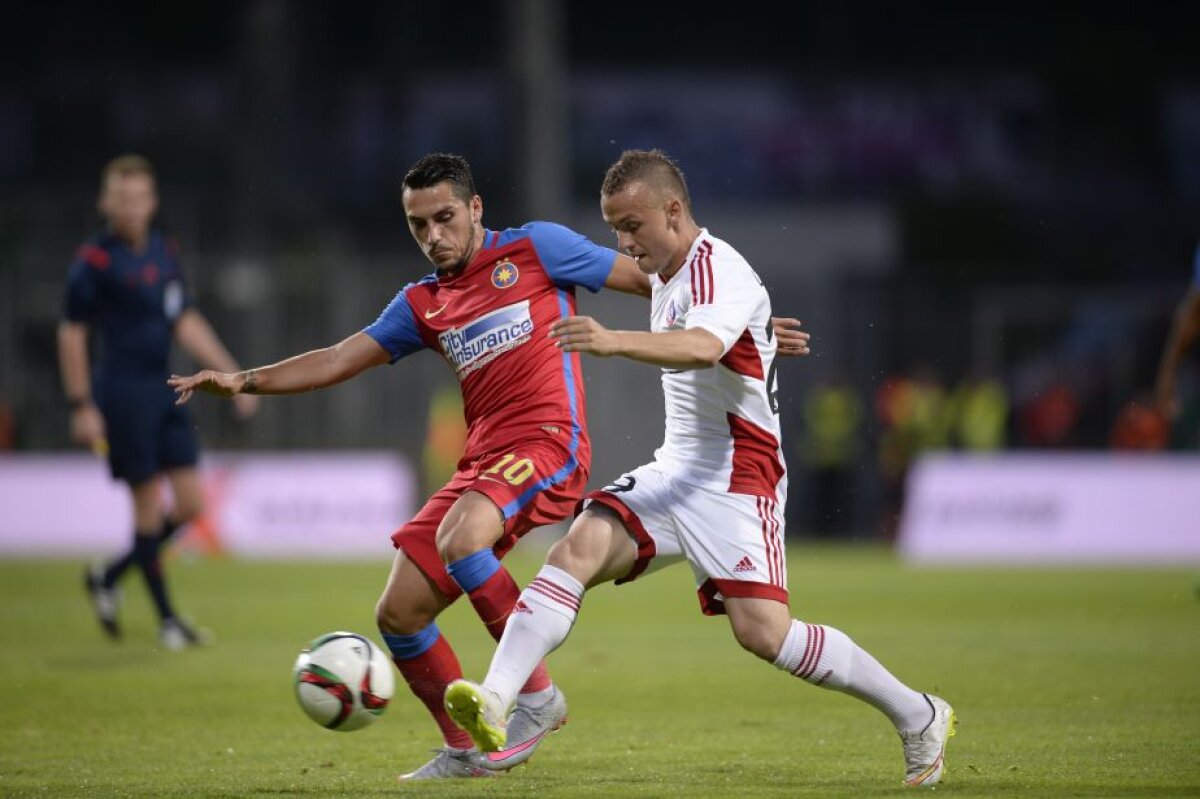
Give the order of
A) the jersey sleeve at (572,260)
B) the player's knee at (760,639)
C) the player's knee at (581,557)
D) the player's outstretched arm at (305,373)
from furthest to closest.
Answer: the jersey sleeve at (572,260) < the player's outstretched arm at (305,373) < the player's knee at (581,557) < the player's knee at (760,639)

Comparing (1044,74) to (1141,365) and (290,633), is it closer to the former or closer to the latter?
(1141,365)

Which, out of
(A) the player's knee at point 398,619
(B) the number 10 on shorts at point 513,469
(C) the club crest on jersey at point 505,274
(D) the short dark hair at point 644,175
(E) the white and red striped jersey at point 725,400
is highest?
(D) the short dark hair at point 644,175

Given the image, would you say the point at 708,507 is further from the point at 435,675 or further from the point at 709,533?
the point at 435,675

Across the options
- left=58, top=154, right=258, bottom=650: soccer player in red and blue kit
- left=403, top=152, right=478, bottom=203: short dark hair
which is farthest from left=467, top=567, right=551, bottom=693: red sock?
left=58, top=154, right=258, bottom=650: soccer player in red and blue kit

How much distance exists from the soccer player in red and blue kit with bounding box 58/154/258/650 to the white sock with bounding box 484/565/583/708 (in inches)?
207

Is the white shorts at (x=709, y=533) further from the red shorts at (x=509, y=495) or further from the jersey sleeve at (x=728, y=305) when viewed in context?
the jersey sleeve at (x=728, y=305)

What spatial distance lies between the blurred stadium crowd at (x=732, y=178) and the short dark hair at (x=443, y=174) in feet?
49.1

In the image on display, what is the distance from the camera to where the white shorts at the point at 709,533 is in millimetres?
5828

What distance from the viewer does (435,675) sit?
250 inches

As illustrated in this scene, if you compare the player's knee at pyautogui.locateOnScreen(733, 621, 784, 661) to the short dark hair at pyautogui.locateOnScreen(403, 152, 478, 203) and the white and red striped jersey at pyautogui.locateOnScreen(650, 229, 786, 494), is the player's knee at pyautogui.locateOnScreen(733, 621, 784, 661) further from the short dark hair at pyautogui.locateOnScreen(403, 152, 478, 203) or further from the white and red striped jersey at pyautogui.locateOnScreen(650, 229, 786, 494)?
the short dark hair at pyautogui.locateOnScreen(403, 152, 478, 203)

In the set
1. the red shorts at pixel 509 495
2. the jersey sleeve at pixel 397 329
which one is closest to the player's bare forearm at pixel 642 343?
the red shorts at pixel 509 495

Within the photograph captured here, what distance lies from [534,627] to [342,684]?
2.53 ft

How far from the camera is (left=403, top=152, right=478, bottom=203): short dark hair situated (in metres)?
6.18

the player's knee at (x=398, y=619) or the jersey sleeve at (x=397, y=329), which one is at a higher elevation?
the jersey sleeve at (x=397, y=329)
